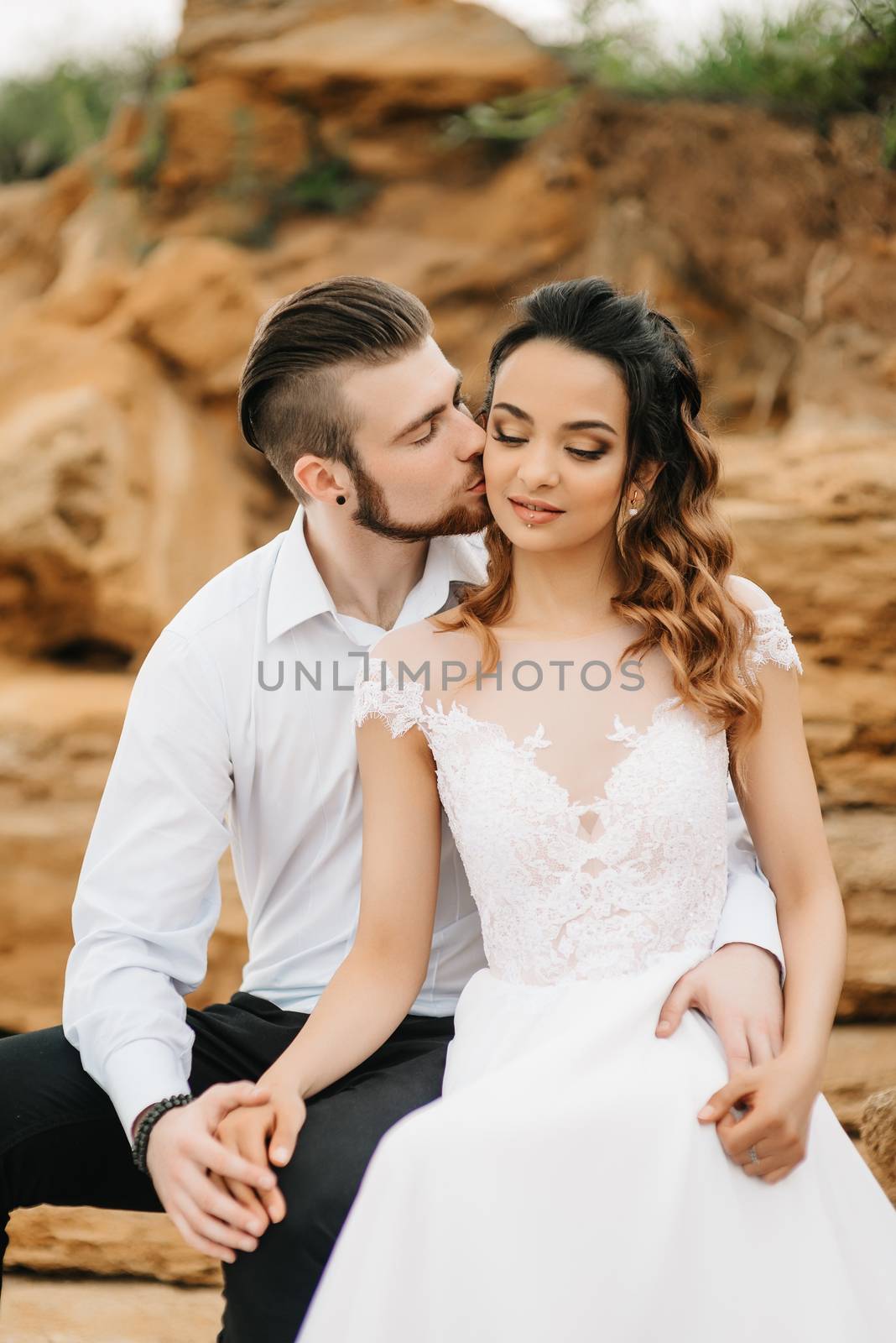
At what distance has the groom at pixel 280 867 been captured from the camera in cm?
210

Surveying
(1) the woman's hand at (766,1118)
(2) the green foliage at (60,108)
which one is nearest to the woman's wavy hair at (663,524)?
(1) the woman's hand at (766,1118)

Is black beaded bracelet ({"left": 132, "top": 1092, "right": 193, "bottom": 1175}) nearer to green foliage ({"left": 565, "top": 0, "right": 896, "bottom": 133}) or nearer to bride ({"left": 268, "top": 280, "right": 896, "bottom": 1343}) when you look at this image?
bride ({"left": 268, "top": 280, "right": 896, "bottom": 1343})

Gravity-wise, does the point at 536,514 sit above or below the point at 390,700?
above

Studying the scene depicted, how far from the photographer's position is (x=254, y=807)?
2768mm

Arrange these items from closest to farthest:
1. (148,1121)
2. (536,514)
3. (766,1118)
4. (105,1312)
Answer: (766,1118), (148,1121), (536,514), (105,1312)

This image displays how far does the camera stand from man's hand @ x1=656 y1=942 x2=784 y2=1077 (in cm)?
207

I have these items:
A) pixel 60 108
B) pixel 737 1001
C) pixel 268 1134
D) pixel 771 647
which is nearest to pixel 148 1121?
pixel 268 1134

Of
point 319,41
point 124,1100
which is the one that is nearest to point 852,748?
point 124,1100

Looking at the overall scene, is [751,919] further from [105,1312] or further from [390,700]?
[105,1312]

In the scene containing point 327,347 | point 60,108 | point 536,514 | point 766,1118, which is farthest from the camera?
point 60,108

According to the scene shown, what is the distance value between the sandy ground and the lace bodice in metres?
1.46

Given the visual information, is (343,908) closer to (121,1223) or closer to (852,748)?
(121,1223)

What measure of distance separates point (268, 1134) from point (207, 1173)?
0.37 ft

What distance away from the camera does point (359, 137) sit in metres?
7.76
